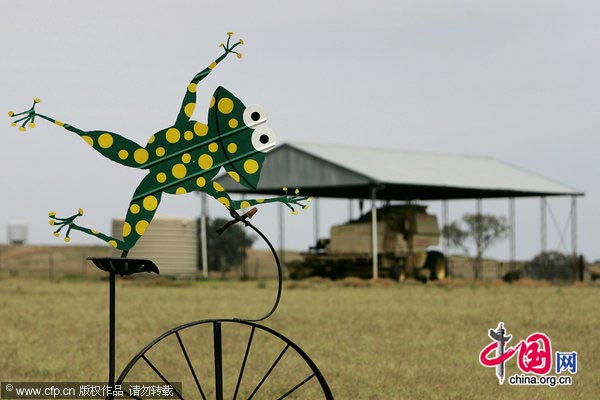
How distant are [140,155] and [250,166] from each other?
798 millimetres

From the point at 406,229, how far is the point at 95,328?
23.8 m

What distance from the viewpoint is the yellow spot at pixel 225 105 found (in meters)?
6.75

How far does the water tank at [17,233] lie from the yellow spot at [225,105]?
67.2 meters

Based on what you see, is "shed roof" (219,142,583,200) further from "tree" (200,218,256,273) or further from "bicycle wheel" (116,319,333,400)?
"bicycle wheel" (116,319,333,400)

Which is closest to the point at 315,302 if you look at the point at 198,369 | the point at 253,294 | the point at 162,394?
the point at 253,294

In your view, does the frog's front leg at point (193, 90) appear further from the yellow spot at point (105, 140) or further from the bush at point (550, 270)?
the bush at point (550, 270)

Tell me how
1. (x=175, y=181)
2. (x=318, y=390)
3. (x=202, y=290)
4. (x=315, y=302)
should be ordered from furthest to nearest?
(x=202, y=290) → (x=315, y=302) → (x=318, y=390) → (x=175, y=181)

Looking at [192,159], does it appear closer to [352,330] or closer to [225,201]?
[225,201]

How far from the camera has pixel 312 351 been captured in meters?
14.7

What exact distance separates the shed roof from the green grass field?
7146 millimetres

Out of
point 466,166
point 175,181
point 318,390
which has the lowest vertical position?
point 318,390

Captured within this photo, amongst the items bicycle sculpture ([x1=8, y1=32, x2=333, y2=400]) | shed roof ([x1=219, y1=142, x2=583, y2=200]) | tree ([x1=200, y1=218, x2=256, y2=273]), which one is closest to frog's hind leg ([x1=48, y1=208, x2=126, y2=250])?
bicycle sculpture ([x1=8, y1=32, x2=333, y2=400])

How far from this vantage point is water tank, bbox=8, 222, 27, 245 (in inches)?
2783

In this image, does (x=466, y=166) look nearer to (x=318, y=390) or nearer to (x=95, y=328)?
(x=95, y=328)
